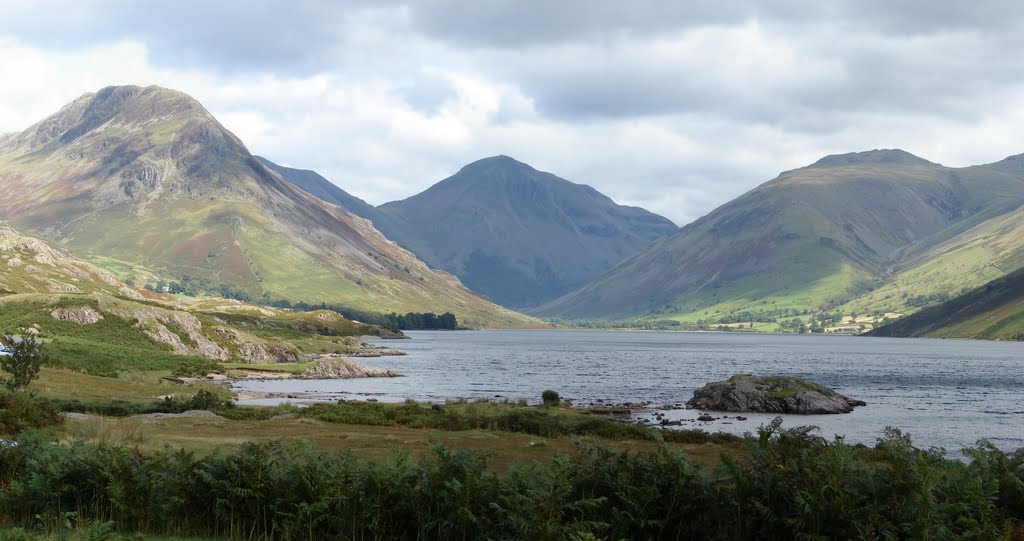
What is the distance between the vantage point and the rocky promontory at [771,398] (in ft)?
312

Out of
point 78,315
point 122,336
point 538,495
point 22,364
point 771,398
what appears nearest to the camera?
point 538,495

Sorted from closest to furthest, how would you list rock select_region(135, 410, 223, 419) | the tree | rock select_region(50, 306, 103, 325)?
rock select_region(135, 410, 223, 419) → the tree → rock select_region(50, 306, 103, 325)

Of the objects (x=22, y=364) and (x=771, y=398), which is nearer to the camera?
(x=22, y=364)

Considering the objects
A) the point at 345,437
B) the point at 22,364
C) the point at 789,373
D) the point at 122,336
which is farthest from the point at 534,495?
the point at 789,373

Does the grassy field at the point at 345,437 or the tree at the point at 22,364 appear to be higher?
the tree at the point at 22,364

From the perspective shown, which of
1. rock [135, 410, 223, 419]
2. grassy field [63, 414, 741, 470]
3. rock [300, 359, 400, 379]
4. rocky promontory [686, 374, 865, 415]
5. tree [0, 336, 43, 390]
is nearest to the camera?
grassy field [63, 414, 741, 470]

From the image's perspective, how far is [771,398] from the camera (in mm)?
98500

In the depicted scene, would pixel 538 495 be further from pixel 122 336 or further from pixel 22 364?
pixel 122 336

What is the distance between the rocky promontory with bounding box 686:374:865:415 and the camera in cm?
9512

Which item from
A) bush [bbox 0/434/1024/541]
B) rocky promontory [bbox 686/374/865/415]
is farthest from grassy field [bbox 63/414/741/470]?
rocky promontory [bbox 686/374/865/415]

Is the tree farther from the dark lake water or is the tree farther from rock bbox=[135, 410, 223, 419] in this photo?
the dark lake water

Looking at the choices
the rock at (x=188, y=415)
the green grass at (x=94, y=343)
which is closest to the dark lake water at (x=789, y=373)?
the green grass at (x=94, y=343)

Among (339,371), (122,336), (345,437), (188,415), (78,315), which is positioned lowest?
(339,371)

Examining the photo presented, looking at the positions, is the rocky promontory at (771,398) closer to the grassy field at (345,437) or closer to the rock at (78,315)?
the grassy field at (345,437)
